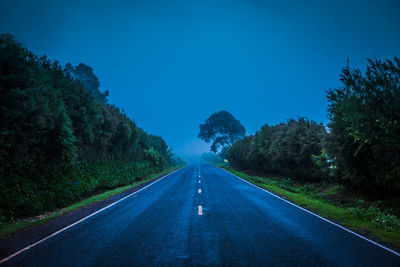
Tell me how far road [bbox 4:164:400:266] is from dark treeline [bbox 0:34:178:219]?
3544 mm

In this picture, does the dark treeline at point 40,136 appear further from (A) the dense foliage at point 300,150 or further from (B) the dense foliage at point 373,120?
(A) the dense foliage at point 300,150

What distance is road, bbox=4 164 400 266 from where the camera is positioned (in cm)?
359

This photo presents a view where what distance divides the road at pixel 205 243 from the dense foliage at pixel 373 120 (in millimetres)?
3942

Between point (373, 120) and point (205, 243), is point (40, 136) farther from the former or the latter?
point (373, 120)

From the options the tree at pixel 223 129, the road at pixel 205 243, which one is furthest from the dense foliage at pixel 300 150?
the tree at pixel 223 129

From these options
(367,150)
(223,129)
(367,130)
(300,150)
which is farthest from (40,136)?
(223,129)

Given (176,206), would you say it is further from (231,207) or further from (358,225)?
(358,225)

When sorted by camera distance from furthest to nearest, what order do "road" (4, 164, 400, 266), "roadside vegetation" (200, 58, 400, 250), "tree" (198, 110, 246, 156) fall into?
"tree" (198, 110, 246, 156), "roadside vegetation" (200, 58, 400, 250), "road" (4, 164, 400, 266)

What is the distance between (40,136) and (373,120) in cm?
1340

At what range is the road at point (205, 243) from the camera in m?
3.59

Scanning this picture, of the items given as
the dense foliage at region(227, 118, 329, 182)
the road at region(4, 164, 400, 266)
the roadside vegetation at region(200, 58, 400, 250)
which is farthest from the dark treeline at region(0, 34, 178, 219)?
the dense foliage at region(227, 118, 329, 182)

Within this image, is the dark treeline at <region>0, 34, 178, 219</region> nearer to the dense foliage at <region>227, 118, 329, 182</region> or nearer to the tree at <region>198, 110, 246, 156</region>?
the dense foliage at <region>227, 118, 329, 182</region>

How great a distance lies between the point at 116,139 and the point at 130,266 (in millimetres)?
17897

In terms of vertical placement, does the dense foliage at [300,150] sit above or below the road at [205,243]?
above
